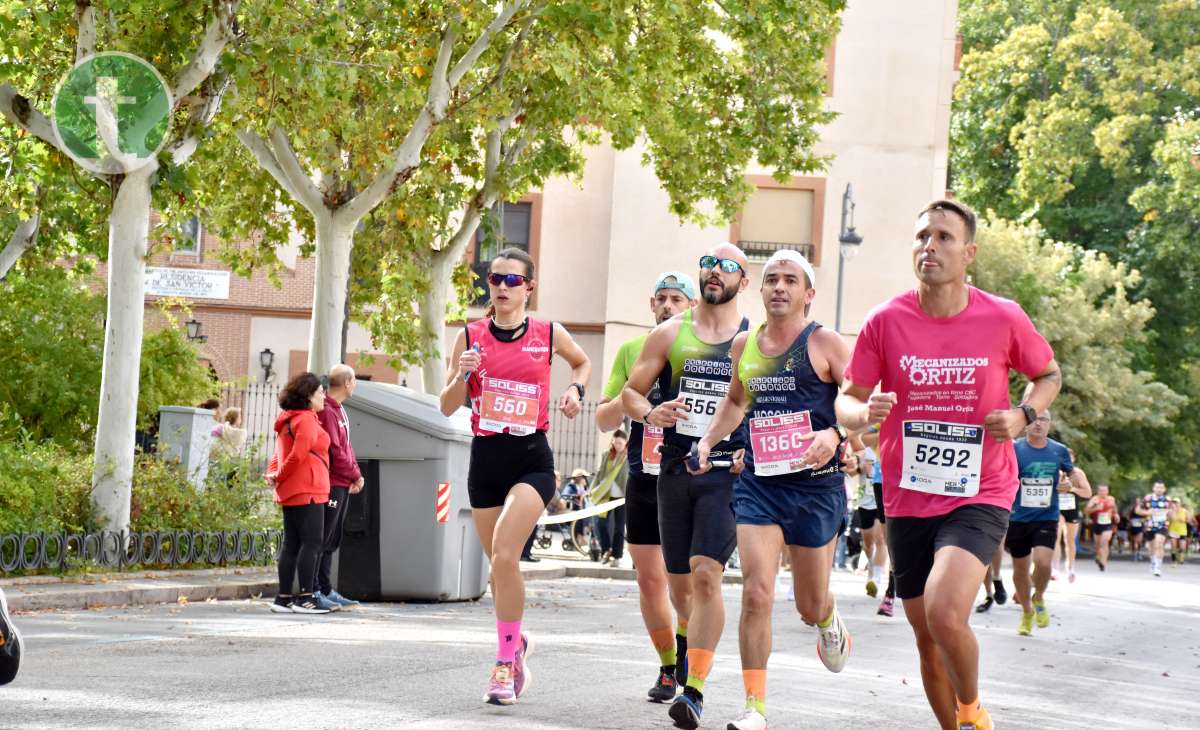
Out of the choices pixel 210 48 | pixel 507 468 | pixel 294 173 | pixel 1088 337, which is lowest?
pixel 507 468

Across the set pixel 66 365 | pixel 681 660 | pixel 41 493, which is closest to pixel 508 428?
pixel 681 660

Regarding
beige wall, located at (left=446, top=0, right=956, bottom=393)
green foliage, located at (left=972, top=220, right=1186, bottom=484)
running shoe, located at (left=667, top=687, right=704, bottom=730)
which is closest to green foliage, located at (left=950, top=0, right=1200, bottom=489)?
green foliage, located at (left=972, top=220, right=1186, bottom=484)

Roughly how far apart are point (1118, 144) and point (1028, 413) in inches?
1641

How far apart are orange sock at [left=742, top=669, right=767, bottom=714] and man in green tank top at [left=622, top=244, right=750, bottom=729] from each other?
378 mm

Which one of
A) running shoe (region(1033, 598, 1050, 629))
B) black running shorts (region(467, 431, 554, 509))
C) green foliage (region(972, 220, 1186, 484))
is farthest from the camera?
green foliage (region(972, 220, 1186, 484))

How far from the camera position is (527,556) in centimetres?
2419

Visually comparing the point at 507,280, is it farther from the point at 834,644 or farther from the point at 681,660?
the point at 834,644

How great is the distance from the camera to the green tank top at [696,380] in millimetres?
8453

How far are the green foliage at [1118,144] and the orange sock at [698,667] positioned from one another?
38.3m

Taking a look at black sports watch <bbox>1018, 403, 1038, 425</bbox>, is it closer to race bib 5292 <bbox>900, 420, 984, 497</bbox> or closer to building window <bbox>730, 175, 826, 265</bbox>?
race bib 5292 <bbox>900, 420, 984, 497</bbox>

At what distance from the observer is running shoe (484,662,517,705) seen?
27.3 feet

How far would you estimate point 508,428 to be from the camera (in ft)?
29.1

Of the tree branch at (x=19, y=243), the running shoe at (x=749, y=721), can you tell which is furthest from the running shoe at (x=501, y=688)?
the tree branch at (x=19, y=243)

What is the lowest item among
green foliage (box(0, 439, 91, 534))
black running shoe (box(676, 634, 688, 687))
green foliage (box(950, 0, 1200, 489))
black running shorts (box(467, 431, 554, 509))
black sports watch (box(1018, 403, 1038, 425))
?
black running shoe (box(676, 634, 688, 687))
